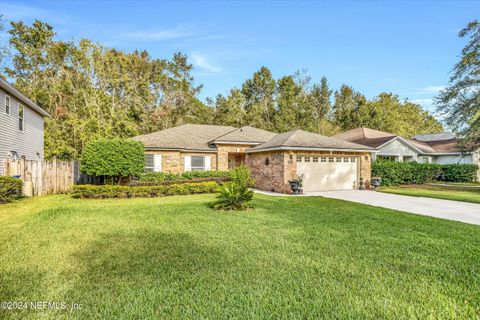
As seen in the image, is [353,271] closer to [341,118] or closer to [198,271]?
[198,271]

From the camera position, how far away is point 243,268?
4.41 m

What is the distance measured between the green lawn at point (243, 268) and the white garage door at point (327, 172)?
28.8 feet

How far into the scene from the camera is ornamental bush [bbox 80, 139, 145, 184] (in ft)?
46.6

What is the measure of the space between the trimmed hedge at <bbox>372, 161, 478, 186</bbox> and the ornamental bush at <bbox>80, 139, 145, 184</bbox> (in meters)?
A: 16.3

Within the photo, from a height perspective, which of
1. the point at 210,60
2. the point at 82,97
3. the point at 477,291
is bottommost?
the point at 477,291

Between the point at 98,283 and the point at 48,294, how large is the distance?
585mm

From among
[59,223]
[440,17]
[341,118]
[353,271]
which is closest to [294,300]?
[353,271]

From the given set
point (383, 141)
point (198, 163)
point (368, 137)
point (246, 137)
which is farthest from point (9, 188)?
point (368, 137)

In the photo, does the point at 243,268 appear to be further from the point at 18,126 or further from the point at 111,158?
the point at 18,126

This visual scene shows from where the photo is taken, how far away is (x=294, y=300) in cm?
339

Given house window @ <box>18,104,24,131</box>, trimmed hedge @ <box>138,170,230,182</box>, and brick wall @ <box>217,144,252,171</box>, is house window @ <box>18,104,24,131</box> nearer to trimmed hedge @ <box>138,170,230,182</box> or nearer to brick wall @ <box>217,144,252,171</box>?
trimmed hedge @ <box>138,170,230,182</box>

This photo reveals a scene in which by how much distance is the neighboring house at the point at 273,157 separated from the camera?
53.5 ft

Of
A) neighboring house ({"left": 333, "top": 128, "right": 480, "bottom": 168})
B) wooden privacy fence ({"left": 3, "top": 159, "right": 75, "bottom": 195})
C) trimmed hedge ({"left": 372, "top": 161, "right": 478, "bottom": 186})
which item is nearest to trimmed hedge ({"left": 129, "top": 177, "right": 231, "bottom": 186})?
wooden privacy fence ({"left": 3, "top": 159, "right": 75, "bottom": 195})

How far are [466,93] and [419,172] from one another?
21.4 feet
